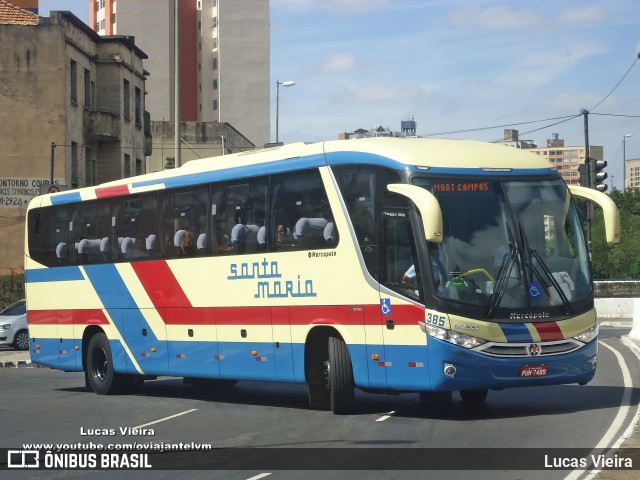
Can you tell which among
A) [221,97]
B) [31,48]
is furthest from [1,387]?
[221,97]

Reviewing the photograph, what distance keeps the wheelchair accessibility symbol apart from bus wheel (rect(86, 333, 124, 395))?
304 inches

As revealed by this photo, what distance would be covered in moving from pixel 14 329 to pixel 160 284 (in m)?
17.0

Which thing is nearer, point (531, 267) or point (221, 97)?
point (531, 267)

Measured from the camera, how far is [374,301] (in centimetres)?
1420

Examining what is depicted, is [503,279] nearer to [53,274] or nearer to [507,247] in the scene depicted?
[507,247]

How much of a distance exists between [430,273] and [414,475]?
3.90 m

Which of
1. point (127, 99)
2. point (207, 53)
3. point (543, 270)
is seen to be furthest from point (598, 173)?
point (207, 53)

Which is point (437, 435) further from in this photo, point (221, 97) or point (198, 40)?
point (198, 40)

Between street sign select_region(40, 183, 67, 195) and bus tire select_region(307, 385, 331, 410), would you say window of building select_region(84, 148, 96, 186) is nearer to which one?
street sign select_region(40, 183, 67, 195)


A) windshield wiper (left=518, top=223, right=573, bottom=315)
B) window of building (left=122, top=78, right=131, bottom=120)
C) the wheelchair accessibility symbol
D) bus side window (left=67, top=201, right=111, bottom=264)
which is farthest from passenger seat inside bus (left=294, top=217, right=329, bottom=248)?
window of building (left=122, top=78, right=131, bottom=120)

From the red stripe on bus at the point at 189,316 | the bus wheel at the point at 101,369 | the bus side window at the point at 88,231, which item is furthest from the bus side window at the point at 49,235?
the red stripe on bus at the point at 189,316

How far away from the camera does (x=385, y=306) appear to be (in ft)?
46.0

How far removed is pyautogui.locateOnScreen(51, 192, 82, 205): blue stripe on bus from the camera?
21.5m

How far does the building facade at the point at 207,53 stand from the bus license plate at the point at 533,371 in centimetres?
7618
